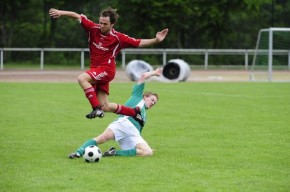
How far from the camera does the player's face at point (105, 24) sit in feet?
37.0

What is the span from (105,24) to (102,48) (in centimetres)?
39

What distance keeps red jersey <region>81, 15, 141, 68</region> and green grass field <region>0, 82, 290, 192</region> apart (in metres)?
1.41

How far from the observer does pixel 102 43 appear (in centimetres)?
1148

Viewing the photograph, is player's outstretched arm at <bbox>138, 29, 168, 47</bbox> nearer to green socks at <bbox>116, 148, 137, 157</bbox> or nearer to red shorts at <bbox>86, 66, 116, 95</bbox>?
red shorts at <bbox>86, 66, 116, 95</bbox>

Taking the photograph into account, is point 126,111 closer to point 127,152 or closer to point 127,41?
point 127,152

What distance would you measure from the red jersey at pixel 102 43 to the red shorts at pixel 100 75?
0.10 meters

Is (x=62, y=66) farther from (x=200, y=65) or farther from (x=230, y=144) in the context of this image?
(x=230, y=144)

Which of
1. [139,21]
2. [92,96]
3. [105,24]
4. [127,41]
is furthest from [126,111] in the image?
[139,21]

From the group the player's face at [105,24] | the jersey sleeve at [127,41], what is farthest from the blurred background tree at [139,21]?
the player's face at [105,24]

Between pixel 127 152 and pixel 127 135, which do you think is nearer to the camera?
pixel 127 152

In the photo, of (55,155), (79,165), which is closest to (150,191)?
(79,165)

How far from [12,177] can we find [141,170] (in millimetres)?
1631

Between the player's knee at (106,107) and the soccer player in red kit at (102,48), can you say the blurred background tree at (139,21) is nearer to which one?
the soccer player in red kit at (102,48)

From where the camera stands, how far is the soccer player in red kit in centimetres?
1129
